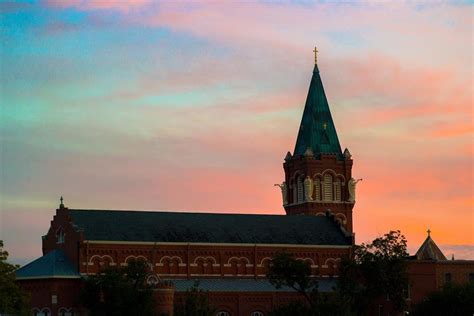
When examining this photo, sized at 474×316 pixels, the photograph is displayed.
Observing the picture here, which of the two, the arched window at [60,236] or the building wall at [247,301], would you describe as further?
the arched window at [60,236]

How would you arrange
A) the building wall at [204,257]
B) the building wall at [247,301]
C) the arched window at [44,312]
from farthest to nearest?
the building wall at [247,301] < the building wall at [204,257] < the arched window at [44,312]

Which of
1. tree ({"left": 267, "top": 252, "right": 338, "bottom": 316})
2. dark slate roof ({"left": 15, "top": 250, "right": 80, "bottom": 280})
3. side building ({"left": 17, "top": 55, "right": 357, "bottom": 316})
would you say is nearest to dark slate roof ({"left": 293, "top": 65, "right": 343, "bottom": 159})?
side building ({"left": 17, "top": 55, "right": 357, "bottom": 316})

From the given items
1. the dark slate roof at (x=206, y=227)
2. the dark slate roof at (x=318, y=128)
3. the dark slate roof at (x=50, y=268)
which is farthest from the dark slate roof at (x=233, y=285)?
the dark slate roof at (x=318, y=128)

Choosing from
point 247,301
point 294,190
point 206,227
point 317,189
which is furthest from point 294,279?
point 294,190

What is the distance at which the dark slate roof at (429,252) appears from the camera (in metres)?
162

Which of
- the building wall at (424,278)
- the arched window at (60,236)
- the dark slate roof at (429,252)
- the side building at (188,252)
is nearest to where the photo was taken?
the side building at (188,252)

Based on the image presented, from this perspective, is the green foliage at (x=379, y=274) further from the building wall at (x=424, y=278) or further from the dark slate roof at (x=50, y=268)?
A: the dark slate roof at (x=50, y=268)

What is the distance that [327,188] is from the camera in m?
165

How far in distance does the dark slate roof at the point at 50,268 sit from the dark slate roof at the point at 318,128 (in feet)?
128

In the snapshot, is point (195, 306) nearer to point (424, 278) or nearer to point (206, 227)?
point (206, 227)

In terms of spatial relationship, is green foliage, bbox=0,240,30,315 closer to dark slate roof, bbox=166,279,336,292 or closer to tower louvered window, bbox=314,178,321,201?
dark slate roof, bbox=166,279,336,292

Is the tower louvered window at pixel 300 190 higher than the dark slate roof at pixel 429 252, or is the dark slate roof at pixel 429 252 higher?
the tower louvered window at pixel 300 190

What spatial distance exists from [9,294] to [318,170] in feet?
176

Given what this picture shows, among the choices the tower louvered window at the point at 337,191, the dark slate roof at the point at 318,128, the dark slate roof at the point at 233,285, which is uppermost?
the dark slate roof at the point at 318,128
